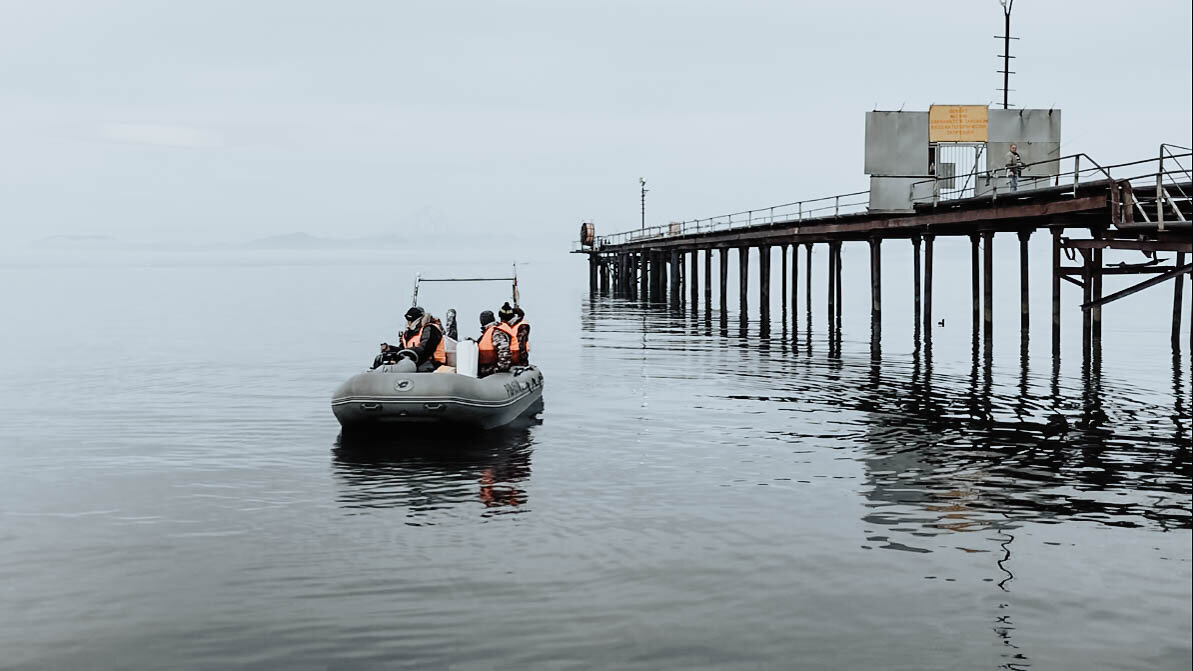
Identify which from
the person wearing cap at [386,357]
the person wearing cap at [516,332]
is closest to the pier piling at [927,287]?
the person wearing cap at [516,332]

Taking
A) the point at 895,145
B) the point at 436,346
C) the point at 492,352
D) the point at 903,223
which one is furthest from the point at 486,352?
the point at 895,145

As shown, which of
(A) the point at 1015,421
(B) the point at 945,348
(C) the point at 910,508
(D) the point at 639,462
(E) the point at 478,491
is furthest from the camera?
(B) the point at 945,348

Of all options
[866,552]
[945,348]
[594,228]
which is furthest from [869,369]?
[594,228]

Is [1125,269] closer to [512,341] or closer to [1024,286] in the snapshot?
[1024,286]

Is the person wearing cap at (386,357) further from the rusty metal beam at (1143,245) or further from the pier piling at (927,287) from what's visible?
the pier piling at (927,287)

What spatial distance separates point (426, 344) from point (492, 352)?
6.17 feet

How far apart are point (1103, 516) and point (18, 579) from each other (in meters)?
11.7

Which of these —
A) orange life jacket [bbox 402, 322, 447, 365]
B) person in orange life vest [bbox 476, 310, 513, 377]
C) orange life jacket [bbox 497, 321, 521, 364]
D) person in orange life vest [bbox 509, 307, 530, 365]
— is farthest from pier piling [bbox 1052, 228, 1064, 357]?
orange life jacket [bbox 402, 322, 447, 365]

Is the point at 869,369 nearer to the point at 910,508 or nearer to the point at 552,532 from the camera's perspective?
the point at 910,508

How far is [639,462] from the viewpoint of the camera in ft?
58.2

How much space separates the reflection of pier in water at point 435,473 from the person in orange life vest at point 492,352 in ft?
4.62

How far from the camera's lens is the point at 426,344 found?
20016 mm

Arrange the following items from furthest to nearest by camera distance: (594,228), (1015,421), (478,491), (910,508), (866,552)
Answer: (594,228), (1015,421), (478,491), (910,508), (866,552)

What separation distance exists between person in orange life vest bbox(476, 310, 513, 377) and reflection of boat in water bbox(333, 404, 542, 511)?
112cm
